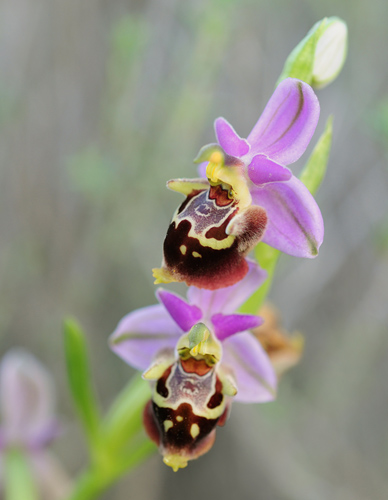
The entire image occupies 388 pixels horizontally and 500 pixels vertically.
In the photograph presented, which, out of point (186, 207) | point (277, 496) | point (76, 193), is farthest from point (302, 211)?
point (277, 496)

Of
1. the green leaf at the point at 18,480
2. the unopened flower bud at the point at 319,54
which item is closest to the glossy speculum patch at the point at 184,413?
the unopened flower bud at the point at 319,54

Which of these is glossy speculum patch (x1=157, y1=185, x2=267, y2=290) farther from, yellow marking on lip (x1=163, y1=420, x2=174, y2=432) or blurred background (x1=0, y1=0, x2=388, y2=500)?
blurred background (x1=0, y1=0, x2=388, y2=500)

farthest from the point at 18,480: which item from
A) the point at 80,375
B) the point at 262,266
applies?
the point at 262,266

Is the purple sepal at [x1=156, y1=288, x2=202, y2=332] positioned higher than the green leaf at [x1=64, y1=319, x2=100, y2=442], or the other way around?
the purple sepal at [x1=156, y1=288, x2=202, y2=332]

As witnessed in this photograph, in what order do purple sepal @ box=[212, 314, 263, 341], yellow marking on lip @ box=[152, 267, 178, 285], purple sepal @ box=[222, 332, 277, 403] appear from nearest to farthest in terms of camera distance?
1. yellow marking on lip @ box=[152, 267, 178, 285]
2. purple sepal @ box=[212, 314, 263, 341]
3. purple sepal @ box=[222, 332, 277, 403]

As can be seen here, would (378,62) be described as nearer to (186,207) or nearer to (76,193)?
(76,193)

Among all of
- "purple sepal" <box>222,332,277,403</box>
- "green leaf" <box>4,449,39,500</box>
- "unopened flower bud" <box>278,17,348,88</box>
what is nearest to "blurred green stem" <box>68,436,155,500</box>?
"green leaf" <box>4,449,39,500</box>
